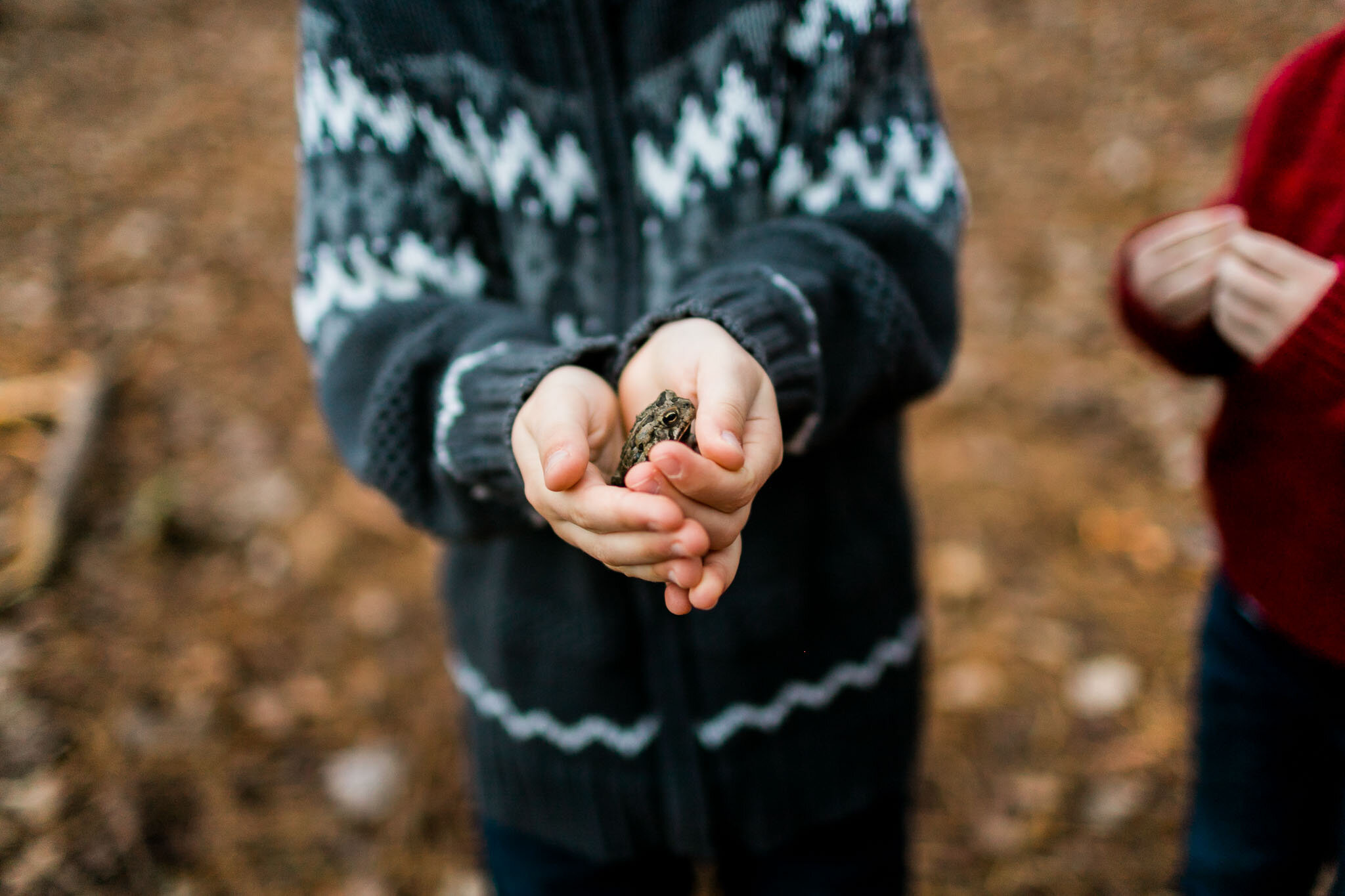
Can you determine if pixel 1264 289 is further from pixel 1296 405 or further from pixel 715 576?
pixel 715 576

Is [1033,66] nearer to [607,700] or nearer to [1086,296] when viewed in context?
[1086,296]

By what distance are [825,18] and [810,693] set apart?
3.68ft

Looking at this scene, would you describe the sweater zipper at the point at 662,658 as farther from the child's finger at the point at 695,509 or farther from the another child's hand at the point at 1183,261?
the another child's hand at the point at 1183,261

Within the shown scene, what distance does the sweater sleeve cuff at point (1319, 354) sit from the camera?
1.24m

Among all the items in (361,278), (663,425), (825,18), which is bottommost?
(663,425)

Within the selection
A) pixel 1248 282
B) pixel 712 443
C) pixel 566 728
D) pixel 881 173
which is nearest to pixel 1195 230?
pixel 1248 282

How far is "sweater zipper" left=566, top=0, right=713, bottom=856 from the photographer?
4.78 ft

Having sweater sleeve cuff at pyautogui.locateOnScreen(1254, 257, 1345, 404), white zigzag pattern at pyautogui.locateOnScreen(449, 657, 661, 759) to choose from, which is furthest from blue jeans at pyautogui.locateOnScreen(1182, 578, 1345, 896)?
white zigzag pattern at pyautogui.locateOnScreen(449, 657, 661, 759)

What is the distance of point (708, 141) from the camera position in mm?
1391

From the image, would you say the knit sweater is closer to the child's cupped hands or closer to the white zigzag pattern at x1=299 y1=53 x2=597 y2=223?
the white zigzag pattern at x1=299 y1=53 x2=597 y2=223

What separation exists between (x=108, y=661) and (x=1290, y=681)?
3.01 m

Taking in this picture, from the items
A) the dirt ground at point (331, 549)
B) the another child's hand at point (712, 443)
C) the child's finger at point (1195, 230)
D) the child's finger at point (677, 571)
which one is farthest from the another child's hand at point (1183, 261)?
the dirt ground at point (331, 549)

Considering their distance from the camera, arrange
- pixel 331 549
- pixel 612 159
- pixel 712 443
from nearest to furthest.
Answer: pixel 712 443
pixel 612 159
pixel 331 549

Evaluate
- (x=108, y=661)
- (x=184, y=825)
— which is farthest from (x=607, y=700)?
(x=108, y=661)
